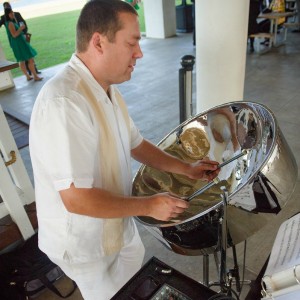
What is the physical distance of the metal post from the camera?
153cm

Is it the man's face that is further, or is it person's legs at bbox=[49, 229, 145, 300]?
person's legs at bbox=[49, 229, 145, 300]

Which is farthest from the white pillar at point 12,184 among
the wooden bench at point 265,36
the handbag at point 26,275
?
the wooden bench at point 265,36

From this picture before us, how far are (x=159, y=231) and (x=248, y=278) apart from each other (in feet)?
2.82

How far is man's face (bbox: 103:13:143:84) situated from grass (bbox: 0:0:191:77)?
3.91 m

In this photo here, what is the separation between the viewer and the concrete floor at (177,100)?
1586 millimetres

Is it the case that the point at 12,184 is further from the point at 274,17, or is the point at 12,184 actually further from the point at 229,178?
the point at 274,17

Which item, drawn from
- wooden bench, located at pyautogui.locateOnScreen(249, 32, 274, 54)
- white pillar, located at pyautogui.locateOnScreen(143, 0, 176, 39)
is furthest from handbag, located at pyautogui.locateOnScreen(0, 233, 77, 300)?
white pillar, located at pyautogui.locateOnScreen(143, 0, 176, 39)

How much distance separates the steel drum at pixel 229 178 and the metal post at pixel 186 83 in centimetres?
51

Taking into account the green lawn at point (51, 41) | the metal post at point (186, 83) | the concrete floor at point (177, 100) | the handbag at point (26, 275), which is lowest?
the green lawn at point (51, 41)

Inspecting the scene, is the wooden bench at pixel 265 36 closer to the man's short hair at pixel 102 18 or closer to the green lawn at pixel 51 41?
the green lawn at pixel 51 41

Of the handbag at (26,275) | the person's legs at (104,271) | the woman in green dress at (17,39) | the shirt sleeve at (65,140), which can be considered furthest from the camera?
the woman in green dress at (17,39)

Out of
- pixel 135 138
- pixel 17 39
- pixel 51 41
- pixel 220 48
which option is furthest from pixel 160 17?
pixel 135 138

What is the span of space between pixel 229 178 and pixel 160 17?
648cm

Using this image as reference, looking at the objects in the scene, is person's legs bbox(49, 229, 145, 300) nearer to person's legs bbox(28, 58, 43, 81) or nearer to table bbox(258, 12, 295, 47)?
person's legs bbox(28, 58, 43, 81)
